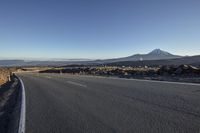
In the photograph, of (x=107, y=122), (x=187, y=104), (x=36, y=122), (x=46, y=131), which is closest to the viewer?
(x=46, y=131)

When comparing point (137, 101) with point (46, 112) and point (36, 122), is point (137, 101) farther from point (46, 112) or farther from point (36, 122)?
point (36, 122)

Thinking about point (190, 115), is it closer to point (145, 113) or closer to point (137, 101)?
point (145, 113)

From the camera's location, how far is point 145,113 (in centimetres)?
668

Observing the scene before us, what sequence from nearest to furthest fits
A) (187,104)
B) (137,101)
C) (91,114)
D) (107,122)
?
(107,122) < (91,114) < (187,104) < (137,101)

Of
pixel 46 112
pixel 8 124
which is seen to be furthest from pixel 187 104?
pixel 8 124

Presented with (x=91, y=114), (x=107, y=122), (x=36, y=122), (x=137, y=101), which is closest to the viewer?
(x=107, y=122)

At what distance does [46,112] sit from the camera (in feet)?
25.2

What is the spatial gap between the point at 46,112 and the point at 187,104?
4127 millimetres

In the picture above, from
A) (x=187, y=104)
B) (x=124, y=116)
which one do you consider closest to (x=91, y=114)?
(x=124, y=116)

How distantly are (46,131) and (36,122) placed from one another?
989 millimetres

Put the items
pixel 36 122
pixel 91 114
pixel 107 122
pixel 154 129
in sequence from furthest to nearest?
pixel 91 114 < pixel 36 122 < pixel 107 122 < pixel 154 129

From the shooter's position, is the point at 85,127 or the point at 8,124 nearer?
the point at 85,127

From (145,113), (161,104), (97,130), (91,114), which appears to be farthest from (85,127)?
(161,104)

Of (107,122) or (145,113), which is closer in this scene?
(107,122)
